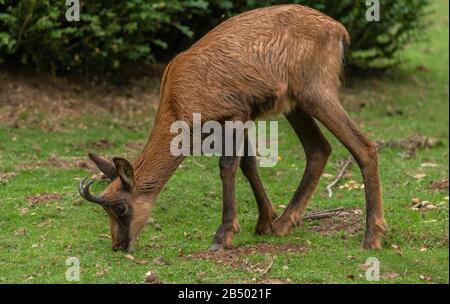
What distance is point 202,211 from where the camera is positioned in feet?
31.6

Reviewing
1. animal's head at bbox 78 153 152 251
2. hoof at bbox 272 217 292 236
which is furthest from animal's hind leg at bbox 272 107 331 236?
animal's head at bbox 78 153 152 251

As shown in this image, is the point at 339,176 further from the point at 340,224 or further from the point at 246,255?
the point at 246,255

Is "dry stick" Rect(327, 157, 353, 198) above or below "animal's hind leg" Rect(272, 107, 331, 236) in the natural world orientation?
below

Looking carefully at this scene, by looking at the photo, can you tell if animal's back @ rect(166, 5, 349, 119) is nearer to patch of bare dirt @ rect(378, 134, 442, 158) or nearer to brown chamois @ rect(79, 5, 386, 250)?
brown chamois @ rect(79, 5, 386, 250)

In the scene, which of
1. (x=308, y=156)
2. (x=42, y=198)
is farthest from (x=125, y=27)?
(x=308, y=156)

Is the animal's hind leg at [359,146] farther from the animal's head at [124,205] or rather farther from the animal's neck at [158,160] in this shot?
the animal's head at [124,205]

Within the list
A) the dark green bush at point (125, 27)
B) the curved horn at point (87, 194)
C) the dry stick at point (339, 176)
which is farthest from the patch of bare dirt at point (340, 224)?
the dark green bush at point (125, 27)

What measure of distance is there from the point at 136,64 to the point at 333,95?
7222 mm

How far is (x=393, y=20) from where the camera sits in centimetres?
1512

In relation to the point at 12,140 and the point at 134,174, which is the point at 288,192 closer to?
the point at 134,174

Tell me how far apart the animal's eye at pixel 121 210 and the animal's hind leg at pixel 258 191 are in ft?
4.18

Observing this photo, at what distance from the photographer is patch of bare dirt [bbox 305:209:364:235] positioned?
8.77 meters

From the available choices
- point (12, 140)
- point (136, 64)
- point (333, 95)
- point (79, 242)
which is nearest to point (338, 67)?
point (333, 95)

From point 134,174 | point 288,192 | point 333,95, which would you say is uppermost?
point 333,95
